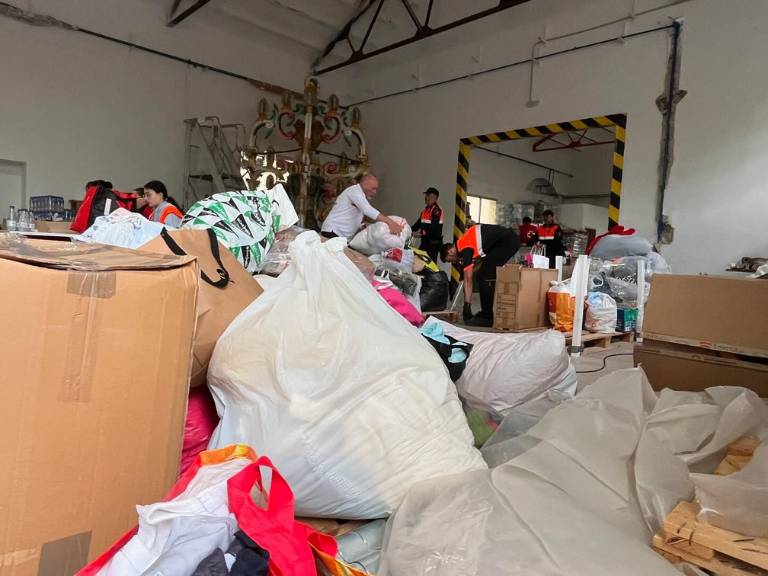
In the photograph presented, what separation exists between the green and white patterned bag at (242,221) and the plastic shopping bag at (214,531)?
124 centimetres

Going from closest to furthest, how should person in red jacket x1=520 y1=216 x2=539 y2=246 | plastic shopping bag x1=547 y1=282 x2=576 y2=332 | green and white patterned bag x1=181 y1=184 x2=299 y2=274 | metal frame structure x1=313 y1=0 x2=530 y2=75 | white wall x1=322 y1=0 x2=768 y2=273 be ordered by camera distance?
green and white patterned bag x1=181 y1=184 x2=299 y2=274 < plastic shopping bag x1=547 y1=282 x2=576 y2=332 < white wall x1=322 y1=0 x2=768 y2=273 < metal frame structure x1=313 y1=0 x2=530 y2=75 < person in red jacket x1=520 y1=216 x2=539 y2=246

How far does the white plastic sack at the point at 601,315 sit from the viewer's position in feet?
12.5

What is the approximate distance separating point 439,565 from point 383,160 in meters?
7.40

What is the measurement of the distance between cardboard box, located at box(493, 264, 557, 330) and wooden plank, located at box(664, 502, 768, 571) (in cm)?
309

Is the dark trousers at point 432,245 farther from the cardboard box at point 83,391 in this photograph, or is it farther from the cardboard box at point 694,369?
the cardboard box at point 83,391

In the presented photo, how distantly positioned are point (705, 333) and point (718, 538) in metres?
1.19

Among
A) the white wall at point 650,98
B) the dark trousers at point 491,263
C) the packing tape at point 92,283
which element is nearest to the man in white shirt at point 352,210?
the dark trousers at point 491,263

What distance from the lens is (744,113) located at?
448 centimetres

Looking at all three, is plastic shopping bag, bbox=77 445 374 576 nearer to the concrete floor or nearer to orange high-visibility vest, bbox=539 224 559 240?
the concrete floor

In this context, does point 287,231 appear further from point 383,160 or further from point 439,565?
point 383,160

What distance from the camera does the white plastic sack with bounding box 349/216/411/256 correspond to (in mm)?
3746

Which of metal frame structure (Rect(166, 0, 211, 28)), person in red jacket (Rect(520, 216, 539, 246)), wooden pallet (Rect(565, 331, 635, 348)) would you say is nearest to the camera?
wooden pallet (Rect(565, 331, 635, 348))

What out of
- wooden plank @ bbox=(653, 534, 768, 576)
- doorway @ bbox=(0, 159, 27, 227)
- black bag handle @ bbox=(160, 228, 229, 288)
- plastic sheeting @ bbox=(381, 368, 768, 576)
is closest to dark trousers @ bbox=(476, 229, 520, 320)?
plastic sheeting @ bbox=(381, 368, 768, 576)

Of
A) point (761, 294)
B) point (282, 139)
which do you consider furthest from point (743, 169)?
point (282, 139)
